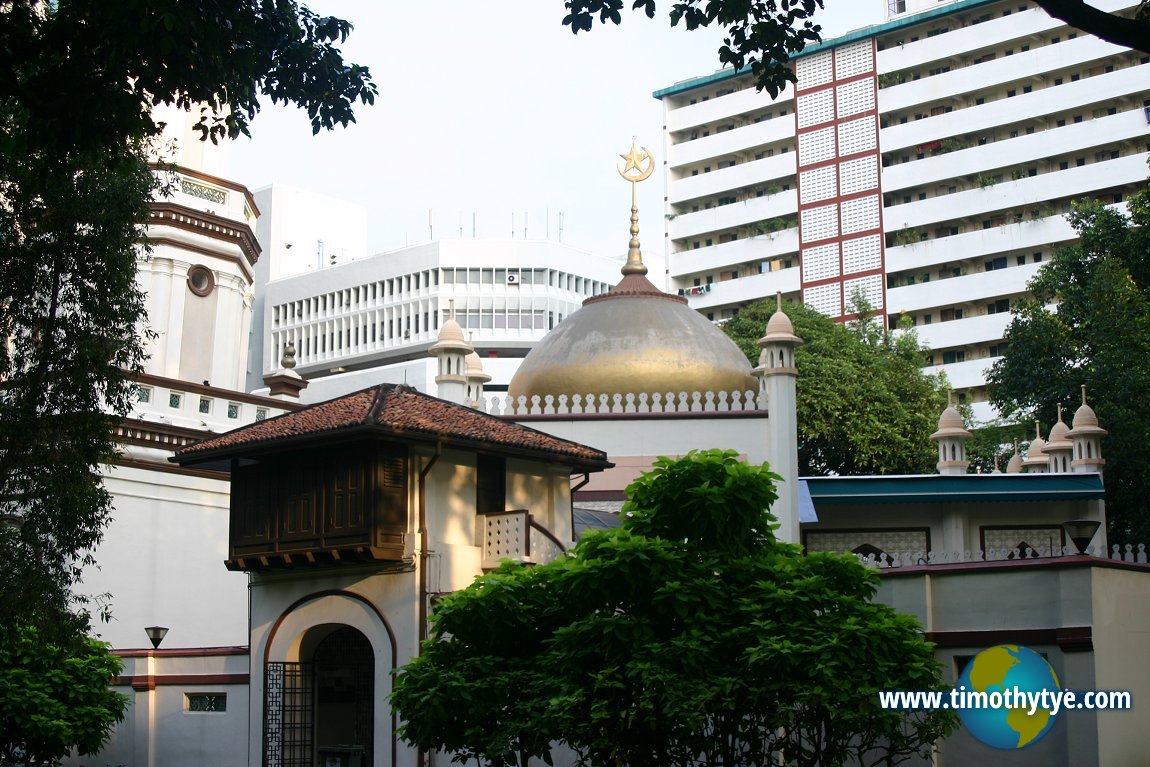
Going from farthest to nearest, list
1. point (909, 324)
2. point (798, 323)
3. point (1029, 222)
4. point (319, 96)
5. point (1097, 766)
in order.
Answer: point (1029, 222)
point (909, 324)
point (798, 323)
point (1097, 766)
point (319, 96)

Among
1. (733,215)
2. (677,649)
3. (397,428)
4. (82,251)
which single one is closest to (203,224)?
(397,428)

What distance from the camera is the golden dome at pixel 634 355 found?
32.3 metres

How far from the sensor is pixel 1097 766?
63.2 ft

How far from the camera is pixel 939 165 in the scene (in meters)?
85.2

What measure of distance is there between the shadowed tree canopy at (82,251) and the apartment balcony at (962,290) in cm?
6869

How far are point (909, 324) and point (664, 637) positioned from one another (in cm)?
5490

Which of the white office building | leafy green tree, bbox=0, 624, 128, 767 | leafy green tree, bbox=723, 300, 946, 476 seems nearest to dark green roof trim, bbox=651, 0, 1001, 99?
the white office building

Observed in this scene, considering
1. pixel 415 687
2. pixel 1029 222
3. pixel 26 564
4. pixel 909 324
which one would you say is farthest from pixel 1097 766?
pixel 1029 222

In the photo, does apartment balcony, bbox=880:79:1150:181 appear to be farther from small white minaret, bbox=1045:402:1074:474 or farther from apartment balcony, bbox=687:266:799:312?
small white minaret, bbox=1045:402:1074:474

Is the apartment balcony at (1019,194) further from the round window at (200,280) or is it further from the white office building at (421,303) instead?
the round window at (200,280)

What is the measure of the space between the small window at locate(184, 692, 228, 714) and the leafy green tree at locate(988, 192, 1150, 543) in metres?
21.2

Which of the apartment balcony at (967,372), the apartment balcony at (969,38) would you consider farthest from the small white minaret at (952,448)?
the apartment balcony at (969,38)

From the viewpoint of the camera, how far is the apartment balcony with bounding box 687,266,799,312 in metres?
90.6

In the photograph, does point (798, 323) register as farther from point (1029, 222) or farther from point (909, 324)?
point (1029, 222)
